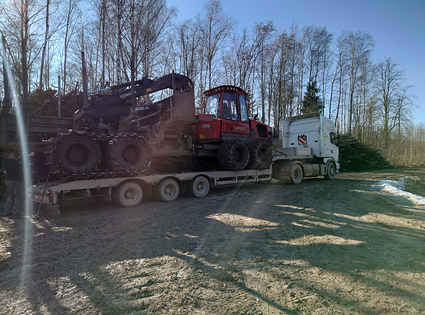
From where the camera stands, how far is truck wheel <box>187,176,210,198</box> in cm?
960

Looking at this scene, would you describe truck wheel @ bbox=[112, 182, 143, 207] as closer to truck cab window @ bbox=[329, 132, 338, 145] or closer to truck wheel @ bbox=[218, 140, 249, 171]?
truck wheel @ bbox=[218, 140, 249, 171]

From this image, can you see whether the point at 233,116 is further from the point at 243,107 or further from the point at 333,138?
the point at 333,138

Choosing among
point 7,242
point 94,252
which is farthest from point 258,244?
point 7,242

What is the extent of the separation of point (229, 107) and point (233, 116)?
38cm

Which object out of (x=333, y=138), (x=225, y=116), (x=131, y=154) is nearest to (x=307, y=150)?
(x=333, y=138)

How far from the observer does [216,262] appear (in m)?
4.02

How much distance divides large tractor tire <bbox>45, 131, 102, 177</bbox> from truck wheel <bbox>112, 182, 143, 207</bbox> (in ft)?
3.13

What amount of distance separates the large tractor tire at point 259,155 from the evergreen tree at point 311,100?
18049 millimetres

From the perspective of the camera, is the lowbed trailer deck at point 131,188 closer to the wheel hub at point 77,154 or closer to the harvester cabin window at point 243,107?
the wheel hub at point 77,154

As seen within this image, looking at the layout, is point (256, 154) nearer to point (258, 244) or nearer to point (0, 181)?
point (258, 244)

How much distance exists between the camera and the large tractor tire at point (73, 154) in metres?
6.71

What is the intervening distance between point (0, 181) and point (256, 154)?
9.42 metres

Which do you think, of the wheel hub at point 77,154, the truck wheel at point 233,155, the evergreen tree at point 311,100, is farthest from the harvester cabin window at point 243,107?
the evergreen tree at point 311,100

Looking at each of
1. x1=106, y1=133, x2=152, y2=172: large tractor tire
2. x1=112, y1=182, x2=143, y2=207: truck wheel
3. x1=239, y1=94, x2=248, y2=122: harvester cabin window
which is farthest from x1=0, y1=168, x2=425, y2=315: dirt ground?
x1=239, y1=94, x2=248, y2=122: harvester cabin window
